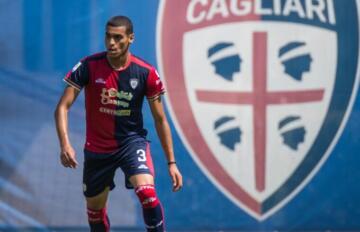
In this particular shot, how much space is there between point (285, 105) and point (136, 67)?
1.48 m

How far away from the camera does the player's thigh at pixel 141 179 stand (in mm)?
5471

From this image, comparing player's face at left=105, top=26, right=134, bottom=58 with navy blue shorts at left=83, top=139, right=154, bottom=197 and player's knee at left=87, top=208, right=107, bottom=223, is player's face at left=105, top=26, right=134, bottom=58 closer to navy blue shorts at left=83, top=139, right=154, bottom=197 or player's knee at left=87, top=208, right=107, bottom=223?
navy blue shorts at left=83, top=139, right=154, bottom=197

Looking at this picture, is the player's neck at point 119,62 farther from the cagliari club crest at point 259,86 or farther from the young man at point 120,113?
the cagliari club crest at point 259,86

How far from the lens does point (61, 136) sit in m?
5.37

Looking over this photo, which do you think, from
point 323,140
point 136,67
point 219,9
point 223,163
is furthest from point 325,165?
point 136,67

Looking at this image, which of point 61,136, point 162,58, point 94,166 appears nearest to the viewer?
point 61,136

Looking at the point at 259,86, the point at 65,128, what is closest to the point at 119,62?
the point at 65,128

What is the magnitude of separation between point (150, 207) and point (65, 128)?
0.70 metres

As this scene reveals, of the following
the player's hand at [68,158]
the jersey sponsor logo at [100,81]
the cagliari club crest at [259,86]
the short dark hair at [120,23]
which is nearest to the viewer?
the player's hand at [68,158]

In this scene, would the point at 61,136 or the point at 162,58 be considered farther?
the point at 162,58

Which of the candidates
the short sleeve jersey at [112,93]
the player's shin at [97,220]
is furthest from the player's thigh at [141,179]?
the player's shin at [97,220]

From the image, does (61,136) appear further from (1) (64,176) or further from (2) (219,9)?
(2) (219,9)

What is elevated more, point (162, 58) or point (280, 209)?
point (162, 58)

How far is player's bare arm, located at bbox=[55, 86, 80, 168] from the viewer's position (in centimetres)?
525
